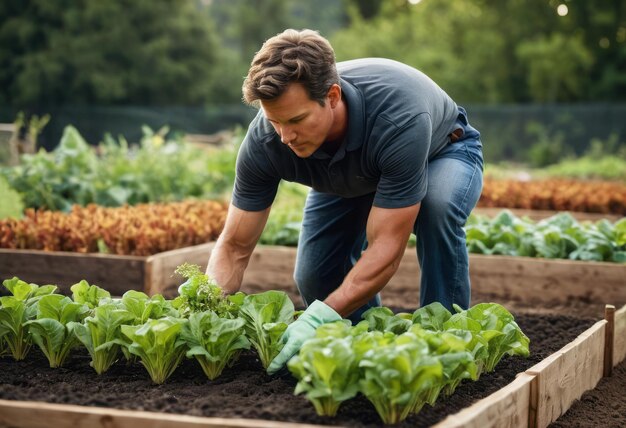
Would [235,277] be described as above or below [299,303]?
above

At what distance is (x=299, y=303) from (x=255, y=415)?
2930 millimetres

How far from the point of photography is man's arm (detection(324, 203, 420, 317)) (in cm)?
345

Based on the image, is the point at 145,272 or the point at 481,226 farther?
the point at 481,226

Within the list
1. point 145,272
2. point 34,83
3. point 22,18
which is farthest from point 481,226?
point 22,18

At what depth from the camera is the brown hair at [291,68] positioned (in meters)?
3.24

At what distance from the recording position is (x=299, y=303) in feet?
18.7

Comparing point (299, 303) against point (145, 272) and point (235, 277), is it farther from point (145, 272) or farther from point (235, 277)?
point (235, 277)

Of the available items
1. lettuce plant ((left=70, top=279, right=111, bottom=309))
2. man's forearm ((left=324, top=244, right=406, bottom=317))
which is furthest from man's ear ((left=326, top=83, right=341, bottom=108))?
lettuce plant ((left=70, top=279, right=111, bottom=309))

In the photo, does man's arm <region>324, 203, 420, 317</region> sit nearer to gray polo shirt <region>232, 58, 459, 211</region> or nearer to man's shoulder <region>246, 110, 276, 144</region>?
gray polo shirt <region>232, 58, 459, 211</region>

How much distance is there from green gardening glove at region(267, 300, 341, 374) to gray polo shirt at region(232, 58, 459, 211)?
0.50 m

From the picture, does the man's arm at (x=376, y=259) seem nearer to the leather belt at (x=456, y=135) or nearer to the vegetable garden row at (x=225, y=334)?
the vegetable garden row at (x=225, y=334)

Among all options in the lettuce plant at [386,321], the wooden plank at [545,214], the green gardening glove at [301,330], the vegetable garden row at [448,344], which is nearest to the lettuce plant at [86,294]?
the vegetable garden row at [448,344]

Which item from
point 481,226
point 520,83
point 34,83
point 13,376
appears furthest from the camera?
point 520,83

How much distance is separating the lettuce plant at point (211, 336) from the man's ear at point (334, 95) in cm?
94
